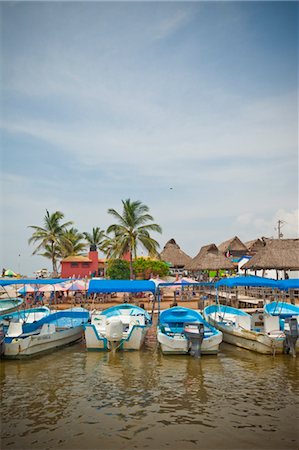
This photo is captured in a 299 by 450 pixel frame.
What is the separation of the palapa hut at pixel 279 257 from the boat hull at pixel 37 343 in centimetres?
1919

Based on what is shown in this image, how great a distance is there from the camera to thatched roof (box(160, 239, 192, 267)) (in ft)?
173

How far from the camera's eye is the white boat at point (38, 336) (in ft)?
49.8

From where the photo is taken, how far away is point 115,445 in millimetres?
7734

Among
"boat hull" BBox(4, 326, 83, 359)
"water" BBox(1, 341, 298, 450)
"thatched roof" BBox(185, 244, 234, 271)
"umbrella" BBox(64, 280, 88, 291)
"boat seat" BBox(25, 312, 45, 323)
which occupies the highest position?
"thatched roof" BBox(185, 244, 234, 271)

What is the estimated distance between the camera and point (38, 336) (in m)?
16.0

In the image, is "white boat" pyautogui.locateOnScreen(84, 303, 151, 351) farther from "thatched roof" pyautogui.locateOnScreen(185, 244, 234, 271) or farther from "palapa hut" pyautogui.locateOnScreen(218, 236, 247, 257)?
"palapa hut" pyautogui.locateOnScreen(218, 236, 247, 257)

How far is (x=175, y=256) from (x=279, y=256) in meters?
23.1

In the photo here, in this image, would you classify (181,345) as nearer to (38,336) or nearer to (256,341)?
(256,341)

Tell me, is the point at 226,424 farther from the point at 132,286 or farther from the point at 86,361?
the point at 132,286

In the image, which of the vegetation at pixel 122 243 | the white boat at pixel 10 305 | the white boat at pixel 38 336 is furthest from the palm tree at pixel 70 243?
the white boat at pixel 38 336

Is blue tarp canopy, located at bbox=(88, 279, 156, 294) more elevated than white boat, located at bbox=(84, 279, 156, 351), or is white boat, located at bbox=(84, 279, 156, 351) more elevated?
blue tarp canopy, located at bbox=(88, 279, 156, 294)

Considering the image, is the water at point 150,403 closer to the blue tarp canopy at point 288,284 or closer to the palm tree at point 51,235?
the blue tarp canopy at point 288,284

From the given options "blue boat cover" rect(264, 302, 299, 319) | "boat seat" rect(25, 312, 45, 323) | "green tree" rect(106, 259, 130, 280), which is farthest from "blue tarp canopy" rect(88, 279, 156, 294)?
"green tree" rect(106, 259, 130, 280)

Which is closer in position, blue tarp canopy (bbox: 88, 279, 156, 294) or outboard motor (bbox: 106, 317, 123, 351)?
outboard motor (bbox: 106, 317, 123, 351)
